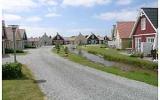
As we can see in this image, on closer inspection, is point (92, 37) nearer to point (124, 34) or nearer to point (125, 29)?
point (125, 29)

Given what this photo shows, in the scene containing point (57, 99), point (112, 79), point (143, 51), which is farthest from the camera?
point (143, 51)

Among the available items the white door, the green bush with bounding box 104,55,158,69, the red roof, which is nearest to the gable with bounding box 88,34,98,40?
the red roof

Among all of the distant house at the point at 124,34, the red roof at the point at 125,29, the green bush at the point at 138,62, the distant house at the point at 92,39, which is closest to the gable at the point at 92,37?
the distant house at the point at 92,39

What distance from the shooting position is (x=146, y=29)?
135 ft

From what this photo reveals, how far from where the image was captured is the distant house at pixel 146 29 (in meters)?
37.5

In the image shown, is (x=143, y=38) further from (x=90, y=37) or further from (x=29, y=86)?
(x=90, y=37)

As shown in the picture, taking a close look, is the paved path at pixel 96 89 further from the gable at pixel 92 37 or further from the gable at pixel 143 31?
the gable at pixel 92 37

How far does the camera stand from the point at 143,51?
37.0 meters

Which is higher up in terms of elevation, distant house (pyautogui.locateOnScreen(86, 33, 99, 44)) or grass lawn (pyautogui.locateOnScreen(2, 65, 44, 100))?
distant house (pyautogui.locateOnScreen(86, 33, 99, 44))

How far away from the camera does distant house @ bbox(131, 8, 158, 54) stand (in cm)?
3747

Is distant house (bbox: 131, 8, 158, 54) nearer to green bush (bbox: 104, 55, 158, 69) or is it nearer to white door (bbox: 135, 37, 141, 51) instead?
white door (bbox: 135, 37, 141, 51)

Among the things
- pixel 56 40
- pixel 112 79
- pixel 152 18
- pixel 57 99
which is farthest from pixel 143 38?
pixel 56 40

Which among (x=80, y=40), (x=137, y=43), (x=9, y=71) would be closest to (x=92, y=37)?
(x=80, y=40)

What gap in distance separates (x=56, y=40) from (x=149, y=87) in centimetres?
12786
